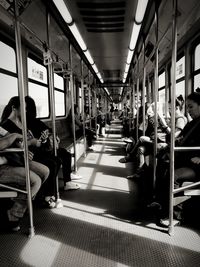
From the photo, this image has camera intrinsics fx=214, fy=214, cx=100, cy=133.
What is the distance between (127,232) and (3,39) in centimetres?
327

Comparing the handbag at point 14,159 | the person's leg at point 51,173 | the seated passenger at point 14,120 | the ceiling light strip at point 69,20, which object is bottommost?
the person's leg at point 51,173

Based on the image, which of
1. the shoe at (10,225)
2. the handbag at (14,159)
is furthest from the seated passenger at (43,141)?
the shoe at (10,225)

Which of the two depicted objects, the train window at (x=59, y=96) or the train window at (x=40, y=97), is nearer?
the train window at (x=40, y=97)

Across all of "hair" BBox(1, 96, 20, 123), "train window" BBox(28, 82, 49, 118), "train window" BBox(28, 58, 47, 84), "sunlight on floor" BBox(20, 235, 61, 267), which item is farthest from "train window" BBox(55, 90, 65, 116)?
"sunlight on floor" BBox(20, 235, 61, 267)

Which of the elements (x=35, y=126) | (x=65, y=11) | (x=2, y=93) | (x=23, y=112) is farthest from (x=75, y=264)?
(x=65, y=11)

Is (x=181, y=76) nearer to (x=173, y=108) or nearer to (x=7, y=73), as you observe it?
(x=173, y=108)

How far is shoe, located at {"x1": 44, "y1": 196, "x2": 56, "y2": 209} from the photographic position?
253 cm

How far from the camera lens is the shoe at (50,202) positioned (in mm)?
2527

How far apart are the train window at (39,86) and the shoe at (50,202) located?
2406mm

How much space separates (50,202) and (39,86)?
3.01m

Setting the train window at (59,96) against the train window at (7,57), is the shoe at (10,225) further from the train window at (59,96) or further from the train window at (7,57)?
the train window at (59,96)

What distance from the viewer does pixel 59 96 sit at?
21.3 ft

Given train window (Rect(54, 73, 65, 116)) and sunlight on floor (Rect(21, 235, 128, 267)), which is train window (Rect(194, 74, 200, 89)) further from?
sunlight on floor (Rect(21, 235, 128, 267))

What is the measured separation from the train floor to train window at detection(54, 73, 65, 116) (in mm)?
3927
